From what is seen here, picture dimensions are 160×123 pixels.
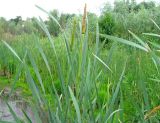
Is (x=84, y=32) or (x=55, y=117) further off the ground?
(x=84, y=32)

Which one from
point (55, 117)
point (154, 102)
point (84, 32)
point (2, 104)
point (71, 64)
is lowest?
point (2, 104)

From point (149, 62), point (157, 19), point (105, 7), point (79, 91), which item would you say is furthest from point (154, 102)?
point (105, 7)

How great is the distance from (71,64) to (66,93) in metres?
0.10

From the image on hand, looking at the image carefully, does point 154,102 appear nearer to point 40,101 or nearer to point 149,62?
point 149,62

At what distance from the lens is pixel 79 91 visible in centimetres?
152

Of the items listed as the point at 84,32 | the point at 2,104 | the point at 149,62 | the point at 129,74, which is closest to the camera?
the point at 84,32

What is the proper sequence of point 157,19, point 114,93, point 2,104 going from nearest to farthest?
point 114,93 < point 2,104 < point 157,19

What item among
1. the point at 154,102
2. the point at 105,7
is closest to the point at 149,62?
the point at 154,102

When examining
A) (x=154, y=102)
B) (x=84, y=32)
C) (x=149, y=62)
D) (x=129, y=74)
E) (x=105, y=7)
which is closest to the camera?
(x=84, y=32)

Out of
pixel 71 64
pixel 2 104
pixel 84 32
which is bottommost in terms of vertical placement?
pixel 2 104

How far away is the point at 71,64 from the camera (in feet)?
A: 4.73

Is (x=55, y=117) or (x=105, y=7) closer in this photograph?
(x=55, y=117)

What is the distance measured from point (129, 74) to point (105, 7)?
57.1ft

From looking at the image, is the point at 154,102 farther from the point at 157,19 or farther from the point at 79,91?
the point at 157,19
